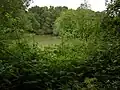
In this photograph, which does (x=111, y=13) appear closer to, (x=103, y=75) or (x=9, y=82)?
(x=103, y=75)

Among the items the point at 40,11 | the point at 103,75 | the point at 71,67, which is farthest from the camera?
the point at 40,11

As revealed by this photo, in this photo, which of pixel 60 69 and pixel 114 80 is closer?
pixel 114 80

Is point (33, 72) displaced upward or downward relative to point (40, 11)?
downward

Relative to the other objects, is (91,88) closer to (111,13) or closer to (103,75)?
(103,75)

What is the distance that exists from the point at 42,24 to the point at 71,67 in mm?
11789

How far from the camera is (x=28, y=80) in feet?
13.1

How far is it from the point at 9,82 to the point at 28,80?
1.42 feet

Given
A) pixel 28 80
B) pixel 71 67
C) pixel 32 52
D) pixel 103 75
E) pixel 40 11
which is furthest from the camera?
pixel 40 11

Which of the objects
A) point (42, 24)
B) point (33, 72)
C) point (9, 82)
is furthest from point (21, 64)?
point (42, 24)

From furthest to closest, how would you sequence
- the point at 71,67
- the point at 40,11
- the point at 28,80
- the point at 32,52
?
1. the point at 40,11
2. the point at 32,52
3. the point at 71,67
4. the point at 28,80

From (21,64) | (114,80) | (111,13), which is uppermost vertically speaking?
(111,13)

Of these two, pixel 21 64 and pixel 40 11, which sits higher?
pixel 40 11

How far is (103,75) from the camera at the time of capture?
171 inches

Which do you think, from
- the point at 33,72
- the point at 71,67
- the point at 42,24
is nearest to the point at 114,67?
the point at 71,67
